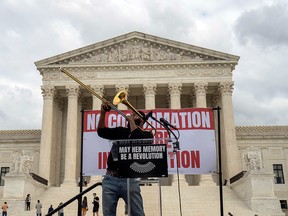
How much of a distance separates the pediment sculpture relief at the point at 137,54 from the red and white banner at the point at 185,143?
32767 millimetres

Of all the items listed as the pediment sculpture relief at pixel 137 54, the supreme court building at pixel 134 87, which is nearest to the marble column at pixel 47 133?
the supreme court building at pixel 134 87

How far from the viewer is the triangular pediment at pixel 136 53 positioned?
4262 cm

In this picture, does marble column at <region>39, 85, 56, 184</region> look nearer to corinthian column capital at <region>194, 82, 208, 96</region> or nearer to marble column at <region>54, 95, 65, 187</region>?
marble column at <region>54, 95, 65, 187</region>

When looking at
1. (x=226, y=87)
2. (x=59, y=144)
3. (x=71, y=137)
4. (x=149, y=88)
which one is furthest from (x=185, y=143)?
(x=59, y=144)

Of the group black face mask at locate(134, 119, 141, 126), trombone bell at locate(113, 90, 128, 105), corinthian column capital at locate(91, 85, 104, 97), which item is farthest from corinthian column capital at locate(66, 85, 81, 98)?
black face mask at locate(134, 119, 141, 126)

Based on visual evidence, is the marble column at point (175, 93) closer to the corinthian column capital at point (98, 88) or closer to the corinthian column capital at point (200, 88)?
the corinthian column capital at point (200, 88)

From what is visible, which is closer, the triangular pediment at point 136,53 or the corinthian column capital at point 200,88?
the corinthian column capital at point 200,88

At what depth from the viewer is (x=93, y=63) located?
1686 inches

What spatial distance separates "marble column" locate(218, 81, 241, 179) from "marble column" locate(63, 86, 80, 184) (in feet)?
53.0

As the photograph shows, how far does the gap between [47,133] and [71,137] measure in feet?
9.17

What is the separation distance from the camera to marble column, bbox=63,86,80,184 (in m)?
39.3

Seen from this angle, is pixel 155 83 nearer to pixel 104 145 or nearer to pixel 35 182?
pixel 35 182

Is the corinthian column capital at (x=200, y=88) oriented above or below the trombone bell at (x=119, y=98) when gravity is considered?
above

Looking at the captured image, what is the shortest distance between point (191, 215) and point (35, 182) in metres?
15.3
